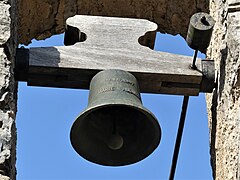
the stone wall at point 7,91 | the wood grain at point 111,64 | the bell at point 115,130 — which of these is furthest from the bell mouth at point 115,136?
the stone wall at point 7,91

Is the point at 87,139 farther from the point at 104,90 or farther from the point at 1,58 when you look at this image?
the point at 1,58

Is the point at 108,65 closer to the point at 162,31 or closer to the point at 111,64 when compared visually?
the point at 111,64

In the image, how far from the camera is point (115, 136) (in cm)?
409

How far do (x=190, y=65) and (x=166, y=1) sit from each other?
86cm

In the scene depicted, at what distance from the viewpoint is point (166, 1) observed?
204 inches

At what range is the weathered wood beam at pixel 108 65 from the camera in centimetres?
430

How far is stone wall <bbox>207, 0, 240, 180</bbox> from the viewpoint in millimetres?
4027

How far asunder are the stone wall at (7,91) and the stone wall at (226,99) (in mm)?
872

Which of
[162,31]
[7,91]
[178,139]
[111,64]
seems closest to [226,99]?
[178,139]

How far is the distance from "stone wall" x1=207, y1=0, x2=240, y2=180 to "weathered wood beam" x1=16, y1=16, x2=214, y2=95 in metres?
0.13

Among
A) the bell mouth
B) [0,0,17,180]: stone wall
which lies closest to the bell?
the bell mouth

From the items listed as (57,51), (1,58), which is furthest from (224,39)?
(1,58)

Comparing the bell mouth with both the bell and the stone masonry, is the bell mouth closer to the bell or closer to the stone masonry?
the bell

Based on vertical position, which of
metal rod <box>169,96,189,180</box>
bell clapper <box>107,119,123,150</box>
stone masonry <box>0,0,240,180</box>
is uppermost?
stone masonry <box>0,0,240,180</box>
